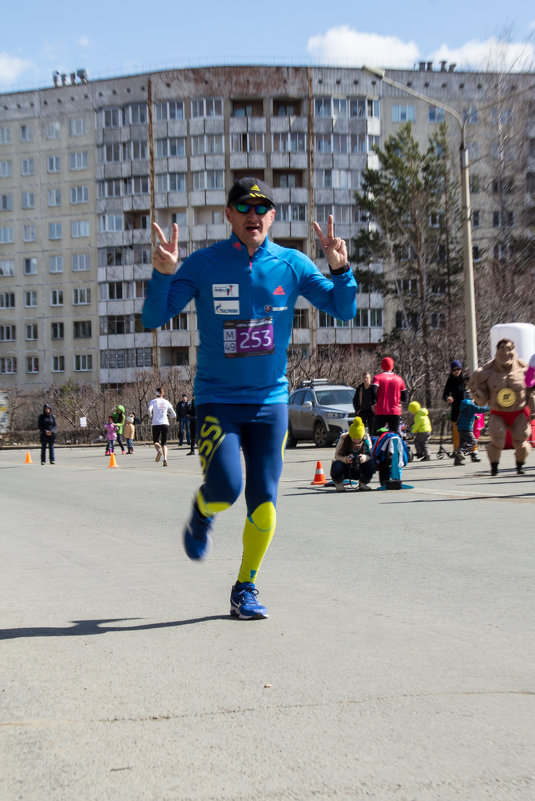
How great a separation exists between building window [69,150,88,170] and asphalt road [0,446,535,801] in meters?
72.5

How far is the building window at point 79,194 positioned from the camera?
7856 cm

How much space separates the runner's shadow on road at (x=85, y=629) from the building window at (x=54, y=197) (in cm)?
7770

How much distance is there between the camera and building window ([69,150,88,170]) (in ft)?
255

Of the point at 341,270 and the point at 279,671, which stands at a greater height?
the point at 341,270

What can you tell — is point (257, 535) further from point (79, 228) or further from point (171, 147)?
point (79, 228)

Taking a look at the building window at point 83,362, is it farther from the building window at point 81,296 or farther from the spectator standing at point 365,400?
the spectator standing at point 365,400

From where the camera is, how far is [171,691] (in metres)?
3.89

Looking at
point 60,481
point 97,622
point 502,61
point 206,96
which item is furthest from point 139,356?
point 97,622

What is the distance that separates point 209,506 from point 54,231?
7829cm

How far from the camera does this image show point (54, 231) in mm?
80438

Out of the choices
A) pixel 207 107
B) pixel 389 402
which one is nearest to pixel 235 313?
pixel 389 402

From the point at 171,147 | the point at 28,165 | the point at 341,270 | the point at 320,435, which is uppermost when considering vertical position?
the point at 28,165

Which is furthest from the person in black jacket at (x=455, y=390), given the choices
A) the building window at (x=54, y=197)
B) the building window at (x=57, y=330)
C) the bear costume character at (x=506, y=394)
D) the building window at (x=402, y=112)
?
the building window at (x=54, y=197)

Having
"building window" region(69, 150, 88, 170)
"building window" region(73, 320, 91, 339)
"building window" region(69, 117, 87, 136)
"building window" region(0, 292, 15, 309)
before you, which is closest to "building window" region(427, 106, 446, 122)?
"building window" region(69, 117, 87, 136)
